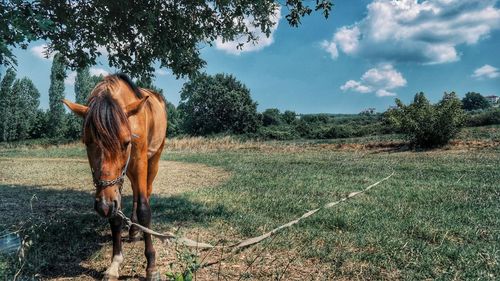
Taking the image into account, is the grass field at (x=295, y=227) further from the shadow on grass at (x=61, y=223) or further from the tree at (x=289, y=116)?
the tree at (x=289, y=116)

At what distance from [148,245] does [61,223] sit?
292 cm

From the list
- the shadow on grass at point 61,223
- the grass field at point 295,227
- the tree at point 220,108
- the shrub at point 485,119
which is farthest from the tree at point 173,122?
the shadow on grass at point 61,223

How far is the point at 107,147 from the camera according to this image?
3416 mm

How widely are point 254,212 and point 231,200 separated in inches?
54.6

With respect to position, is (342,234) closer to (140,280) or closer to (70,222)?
(140,280)

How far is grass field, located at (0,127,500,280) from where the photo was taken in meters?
4.25

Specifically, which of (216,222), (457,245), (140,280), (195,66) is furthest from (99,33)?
(457,245)

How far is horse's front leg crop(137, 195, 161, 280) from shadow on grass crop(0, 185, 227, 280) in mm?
649

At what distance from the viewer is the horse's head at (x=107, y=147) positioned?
335cm

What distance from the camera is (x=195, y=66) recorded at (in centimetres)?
860

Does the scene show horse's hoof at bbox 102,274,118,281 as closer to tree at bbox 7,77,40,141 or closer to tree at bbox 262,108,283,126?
tree at bbox 7,77,40,141

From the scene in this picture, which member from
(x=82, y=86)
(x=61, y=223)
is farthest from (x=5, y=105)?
(x=61, y=223)

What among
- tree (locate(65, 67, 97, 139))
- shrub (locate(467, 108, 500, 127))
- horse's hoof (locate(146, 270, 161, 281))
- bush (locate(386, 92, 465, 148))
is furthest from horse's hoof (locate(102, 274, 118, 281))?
tree (locate(65, 67, 97, 139))

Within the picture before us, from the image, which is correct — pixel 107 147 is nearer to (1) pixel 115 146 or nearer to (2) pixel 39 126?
(1) pixel 115 146
